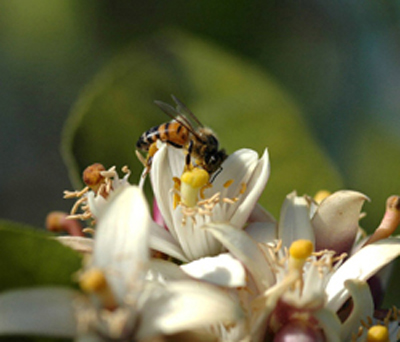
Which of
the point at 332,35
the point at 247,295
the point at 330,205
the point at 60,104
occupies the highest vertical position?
the point at 332,35

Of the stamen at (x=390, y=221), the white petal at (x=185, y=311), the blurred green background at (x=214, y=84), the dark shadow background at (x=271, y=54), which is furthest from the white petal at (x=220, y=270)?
the dark shadow background at (x=271, y=54)

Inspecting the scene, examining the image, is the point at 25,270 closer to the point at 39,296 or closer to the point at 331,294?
the point at 39,296

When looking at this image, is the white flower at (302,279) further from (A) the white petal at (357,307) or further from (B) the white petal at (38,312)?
(B) the white petal at (38,312)

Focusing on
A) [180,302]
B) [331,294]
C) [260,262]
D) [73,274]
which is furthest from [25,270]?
[331,294]

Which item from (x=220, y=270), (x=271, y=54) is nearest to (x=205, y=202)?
(x=220, y=270)

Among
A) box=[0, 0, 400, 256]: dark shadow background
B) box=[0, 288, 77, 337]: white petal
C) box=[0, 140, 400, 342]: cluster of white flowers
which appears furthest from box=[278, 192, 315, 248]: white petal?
box=[0, 0, 400, 256]: dark shadow background
